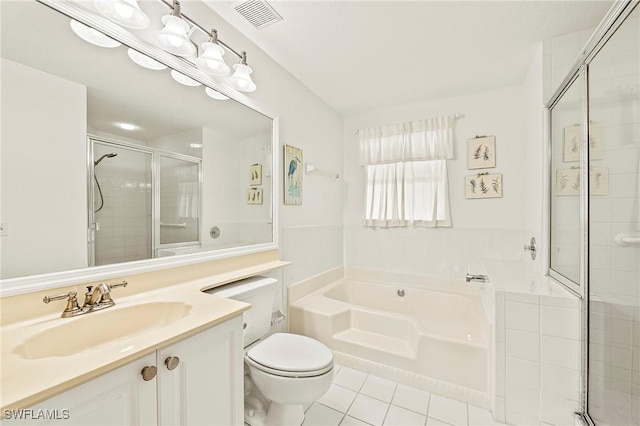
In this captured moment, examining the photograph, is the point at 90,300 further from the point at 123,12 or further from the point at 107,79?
the point at 123,12

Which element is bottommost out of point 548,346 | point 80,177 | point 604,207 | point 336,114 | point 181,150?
point 548,346

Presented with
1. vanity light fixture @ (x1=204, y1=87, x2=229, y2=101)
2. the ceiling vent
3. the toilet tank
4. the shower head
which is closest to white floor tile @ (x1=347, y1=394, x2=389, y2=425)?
the toilet tank

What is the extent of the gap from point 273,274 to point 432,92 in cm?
228

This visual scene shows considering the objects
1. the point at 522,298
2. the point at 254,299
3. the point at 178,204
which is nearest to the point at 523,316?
the point at 522,298

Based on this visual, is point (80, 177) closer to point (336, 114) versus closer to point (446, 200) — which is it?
point (336, 114)

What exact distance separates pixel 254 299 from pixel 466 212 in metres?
2.20

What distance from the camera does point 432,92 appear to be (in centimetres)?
252

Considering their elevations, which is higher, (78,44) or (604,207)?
(78,44)

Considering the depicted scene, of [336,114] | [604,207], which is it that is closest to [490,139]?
[604,207]

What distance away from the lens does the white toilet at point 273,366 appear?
1.28 metres

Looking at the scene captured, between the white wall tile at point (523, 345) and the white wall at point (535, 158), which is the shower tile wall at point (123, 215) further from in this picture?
the white wall at point (535, 158)

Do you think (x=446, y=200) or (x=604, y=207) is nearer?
(x=604, y=207)

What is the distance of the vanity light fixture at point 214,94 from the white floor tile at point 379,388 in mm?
2138

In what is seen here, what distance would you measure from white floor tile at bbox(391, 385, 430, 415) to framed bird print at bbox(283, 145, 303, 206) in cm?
158
